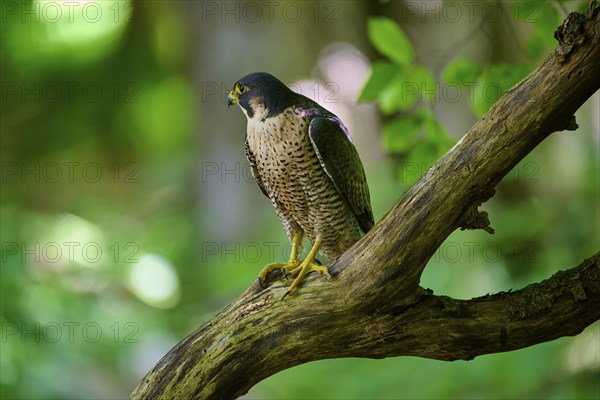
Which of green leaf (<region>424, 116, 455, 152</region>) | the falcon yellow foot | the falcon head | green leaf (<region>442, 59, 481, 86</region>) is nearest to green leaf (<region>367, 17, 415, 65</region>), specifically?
green leaf (<region>442, 59, 481, 86</region>)

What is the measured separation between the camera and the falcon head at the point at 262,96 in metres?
3.76

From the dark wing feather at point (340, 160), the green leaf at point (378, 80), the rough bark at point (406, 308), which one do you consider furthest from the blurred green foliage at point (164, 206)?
the rough bark at point (406, 308)

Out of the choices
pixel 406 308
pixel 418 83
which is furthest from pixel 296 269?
pixel 418 83

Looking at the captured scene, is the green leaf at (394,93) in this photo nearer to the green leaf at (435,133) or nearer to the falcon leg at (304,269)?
the green leaf at (435,133)

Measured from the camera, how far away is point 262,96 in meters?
3.80

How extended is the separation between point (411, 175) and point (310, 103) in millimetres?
733

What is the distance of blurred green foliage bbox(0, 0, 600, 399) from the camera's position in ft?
13.7

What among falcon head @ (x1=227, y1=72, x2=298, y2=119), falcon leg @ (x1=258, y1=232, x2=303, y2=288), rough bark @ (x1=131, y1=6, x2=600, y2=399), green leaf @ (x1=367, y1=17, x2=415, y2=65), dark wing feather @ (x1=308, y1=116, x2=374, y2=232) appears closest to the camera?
rough bark @ (x1=131, y1=6, x2=600, y2=399)

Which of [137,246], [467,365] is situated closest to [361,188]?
[467,365]

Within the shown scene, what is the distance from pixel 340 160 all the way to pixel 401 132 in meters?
0.38

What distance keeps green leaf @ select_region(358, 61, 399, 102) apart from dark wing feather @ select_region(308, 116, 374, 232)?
12.5 inches

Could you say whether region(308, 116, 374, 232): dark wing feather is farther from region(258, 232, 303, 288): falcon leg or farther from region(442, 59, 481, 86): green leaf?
region(442, 59, 481, 86): green leaf

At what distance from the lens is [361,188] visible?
3.92 meters

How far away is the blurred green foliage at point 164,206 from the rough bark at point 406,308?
64 cm
